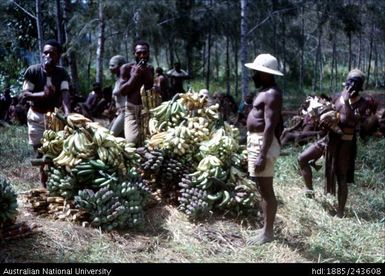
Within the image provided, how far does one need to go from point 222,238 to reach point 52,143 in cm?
186

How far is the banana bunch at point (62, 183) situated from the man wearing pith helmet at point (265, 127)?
1.68m

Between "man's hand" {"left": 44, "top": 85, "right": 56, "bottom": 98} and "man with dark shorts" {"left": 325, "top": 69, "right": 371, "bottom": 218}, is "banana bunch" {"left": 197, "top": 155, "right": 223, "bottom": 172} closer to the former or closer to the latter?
"man with dark shorts" {"left": 325, "top": 69, "right": 371, "bottom": 218}

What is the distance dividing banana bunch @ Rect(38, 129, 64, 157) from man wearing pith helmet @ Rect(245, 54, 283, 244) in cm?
182

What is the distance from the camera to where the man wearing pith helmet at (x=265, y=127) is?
3.75 m

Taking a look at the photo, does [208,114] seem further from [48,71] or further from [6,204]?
[6,204]

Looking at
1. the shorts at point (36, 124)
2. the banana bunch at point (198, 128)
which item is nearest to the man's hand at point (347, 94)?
the banana bunch at point (198, 128)

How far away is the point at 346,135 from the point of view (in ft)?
16.0

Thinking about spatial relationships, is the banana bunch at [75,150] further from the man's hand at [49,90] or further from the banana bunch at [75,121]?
the man's hand at [49,90]

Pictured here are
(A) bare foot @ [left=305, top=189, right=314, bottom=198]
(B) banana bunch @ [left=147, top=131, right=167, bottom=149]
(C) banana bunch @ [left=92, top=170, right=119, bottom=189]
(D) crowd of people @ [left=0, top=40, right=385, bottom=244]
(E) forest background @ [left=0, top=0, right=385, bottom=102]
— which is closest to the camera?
(D) crowd of people @ [left=0, top=40, right=385, bottom=244]

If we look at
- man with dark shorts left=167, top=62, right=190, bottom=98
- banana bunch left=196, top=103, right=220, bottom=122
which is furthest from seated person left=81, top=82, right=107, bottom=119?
banana bunch left=196, top=103, right=220, bottom=122

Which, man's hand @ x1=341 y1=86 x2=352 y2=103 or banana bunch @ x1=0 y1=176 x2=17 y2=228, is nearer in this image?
banana bunch @ x1=0 y1=176 x2=17 y2=228

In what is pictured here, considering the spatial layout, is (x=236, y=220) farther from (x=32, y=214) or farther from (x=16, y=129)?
(x=16, y=129)

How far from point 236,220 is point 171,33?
1228 centimetres

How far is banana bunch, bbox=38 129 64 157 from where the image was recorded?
4.27m
